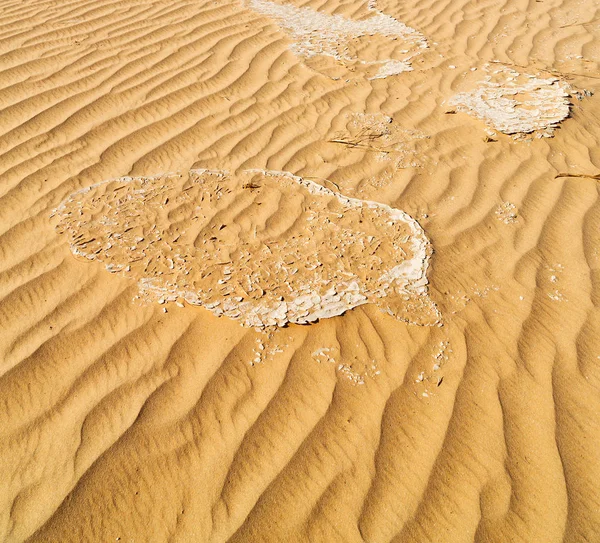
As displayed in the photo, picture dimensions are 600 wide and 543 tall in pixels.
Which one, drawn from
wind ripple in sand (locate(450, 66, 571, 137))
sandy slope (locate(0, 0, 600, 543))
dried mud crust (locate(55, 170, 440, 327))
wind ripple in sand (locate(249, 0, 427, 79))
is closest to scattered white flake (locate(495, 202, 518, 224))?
sandy slope (locate(0, 0, 600, 543))

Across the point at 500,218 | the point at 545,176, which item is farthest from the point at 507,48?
the point at 500,218

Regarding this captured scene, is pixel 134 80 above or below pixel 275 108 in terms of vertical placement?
above

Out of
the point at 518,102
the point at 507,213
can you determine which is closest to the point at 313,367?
the point at 507,213

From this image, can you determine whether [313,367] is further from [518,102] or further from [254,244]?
[518,102]

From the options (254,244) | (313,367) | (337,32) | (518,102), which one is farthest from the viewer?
(337,32)

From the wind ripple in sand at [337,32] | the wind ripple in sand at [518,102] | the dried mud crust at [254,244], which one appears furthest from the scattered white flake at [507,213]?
the wind ripple in sand at [337,32]

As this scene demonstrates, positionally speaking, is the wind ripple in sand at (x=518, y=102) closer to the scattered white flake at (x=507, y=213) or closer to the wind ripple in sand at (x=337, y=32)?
the wind ripple in sand at (x=337, y=32)

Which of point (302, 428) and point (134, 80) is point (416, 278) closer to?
point (302, 428)

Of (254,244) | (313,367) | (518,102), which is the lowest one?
(518,102)
